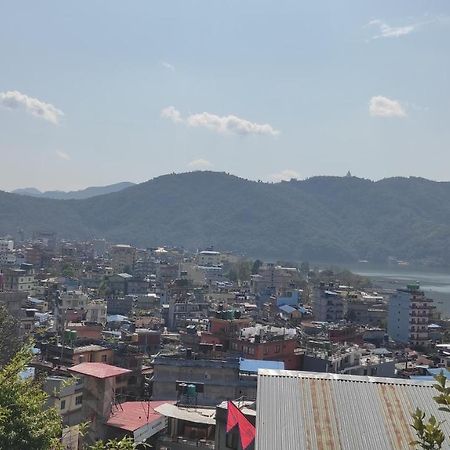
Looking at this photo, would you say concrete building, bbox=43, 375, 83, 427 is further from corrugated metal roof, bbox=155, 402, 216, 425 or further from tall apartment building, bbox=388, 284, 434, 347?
tall apartment building, bbox=388, 284, 434, 347

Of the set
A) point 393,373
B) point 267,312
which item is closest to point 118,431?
point 393,373

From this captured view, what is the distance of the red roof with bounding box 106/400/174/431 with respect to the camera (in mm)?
12289

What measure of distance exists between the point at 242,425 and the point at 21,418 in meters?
6.04

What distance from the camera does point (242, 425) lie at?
32.4 ft

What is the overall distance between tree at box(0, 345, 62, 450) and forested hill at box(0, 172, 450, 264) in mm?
140811

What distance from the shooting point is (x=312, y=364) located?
71.7 ft

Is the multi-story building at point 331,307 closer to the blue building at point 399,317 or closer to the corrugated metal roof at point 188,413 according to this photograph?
the blue building at point 399,317

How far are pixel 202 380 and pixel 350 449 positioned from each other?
39.0ft

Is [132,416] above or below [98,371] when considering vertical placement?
below

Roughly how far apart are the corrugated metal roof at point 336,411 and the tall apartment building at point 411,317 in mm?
31191

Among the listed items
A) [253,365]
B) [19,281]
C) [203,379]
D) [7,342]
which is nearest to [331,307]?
[19,281]

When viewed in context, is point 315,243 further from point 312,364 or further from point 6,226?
point 312,364

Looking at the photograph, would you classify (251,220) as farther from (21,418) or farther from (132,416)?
(21,418)

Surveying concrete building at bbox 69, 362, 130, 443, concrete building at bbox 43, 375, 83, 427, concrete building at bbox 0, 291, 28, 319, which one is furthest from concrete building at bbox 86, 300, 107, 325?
concrete building at bbox 69, 362, 130, 443
